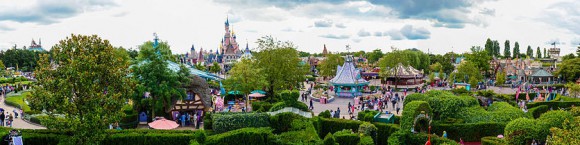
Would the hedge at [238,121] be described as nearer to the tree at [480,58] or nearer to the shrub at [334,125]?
the shrub at [334,125]

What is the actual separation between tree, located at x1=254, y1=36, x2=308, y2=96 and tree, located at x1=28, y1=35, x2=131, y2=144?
975 inches

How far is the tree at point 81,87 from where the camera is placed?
17.9m

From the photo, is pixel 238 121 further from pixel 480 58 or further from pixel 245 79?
pixel 480 58

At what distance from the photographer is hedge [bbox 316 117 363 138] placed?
→ 1012 inches

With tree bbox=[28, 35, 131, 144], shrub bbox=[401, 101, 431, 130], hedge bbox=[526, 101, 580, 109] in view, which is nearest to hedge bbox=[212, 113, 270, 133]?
tree bbox=[28, 35, 131, 144]

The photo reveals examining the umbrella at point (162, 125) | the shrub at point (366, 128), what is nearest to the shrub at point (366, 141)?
the shrub at point (366, 128)

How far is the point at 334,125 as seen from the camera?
86.0 ft

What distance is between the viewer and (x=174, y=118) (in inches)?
1224

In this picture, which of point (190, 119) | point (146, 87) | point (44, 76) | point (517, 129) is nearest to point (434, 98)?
point (517, 129)

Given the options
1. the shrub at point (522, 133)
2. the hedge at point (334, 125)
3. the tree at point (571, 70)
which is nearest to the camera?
the shrub at point (522, 133)

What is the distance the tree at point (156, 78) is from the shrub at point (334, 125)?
31.4 feet

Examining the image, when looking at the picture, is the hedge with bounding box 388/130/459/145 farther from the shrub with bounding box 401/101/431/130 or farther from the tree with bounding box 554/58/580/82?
the tree with bounding box 554/58/580/82

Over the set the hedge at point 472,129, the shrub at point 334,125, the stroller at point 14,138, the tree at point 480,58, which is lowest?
the hedge at point 472,129

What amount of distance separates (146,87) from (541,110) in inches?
1177
